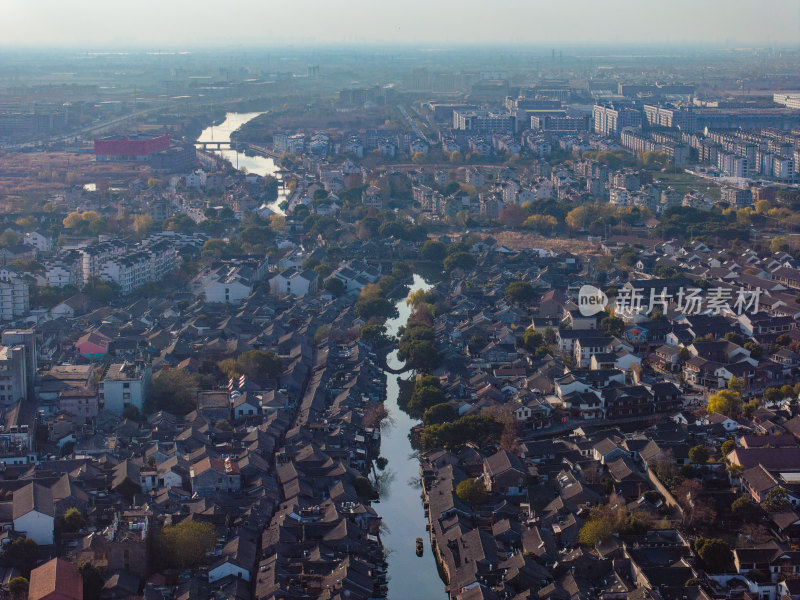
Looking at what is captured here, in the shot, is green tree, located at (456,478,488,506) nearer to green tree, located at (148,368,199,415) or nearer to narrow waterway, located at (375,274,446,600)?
narrow waterway, located at (375,274,446,600)

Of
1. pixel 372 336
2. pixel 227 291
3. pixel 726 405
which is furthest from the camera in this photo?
pixel 227 291

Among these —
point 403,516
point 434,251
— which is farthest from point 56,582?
point 434,251

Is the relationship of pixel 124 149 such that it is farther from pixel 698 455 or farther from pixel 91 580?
pixel 91 580

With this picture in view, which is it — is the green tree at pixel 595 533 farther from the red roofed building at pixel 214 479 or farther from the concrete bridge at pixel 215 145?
the concrete bridge at pixel 215 145

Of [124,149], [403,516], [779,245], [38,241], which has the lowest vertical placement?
[403,516]

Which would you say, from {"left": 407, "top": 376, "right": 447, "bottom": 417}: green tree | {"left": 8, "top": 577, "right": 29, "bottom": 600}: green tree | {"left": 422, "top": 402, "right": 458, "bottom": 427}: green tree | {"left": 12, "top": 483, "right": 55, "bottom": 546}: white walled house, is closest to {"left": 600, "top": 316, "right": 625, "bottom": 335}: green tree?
{"left": 407, "top": 376, "right": 447, "bottom": 417}: green tree

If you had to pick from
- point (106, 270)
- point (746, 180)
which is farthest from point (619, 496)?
point (746, 180)

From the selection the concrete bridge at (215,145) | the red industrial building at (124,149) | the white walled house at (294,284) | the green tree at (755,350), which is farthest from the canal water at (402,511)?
the concrete bridge at (215,145)
